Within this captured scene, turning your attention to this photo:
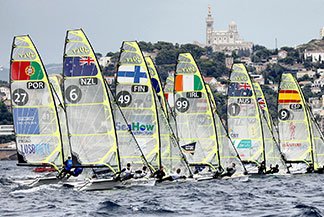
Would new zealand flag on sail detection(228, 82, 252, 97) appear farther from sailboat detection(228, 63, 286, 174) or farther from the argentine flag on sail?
the argentine flag on sail

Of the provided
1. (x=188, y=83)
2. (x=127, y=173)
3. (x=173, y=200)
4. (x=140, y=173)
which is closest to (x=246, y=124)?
(x=188, y=83)

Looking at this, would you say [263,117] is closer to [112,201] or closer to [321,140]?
[321,140]

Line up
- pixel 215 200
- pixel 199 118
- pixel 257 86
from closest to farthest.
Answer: pixel 215 200
pixel 199 118
pixel 257 86

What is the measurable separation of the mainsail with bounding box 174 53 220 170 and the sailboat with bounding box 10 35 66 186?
31.1 feet

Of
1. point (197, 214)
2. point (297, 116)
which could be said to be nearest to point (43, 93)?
point (197, 214)

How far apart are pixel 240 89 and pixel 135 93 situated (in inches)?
559

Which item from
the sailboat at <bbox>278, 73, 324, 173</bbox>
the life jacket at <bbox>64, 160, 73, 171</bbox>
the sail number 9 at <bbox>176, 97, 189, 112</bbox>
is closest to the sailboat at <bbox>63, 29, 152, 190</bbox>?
the life jacket at <bbox>64, 160, 73, 171</bbox>

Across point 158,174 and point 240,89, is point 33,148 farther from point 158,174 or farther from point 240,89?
point 240,89

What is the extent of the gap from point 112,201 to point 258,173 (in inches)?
939

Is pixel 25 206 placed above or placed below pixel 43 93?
below

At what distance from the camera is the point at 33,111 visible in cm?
5597

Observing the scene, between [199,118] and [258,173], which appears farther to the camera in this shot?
[258,173]

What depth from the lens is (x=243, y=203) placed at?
46.5m

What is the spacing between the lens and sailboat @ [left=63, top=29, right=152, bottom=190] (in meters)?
52.4
